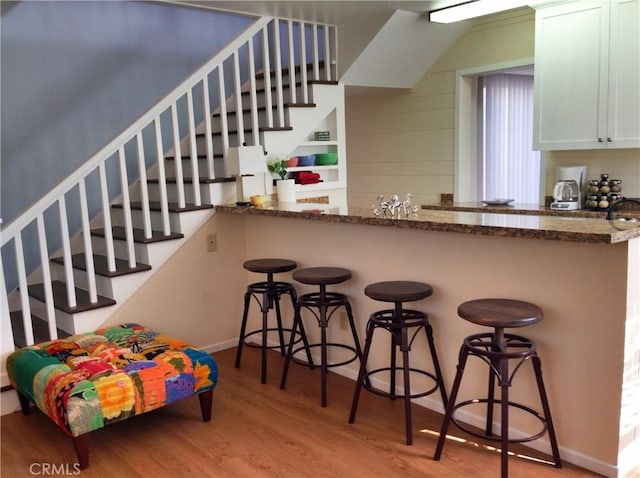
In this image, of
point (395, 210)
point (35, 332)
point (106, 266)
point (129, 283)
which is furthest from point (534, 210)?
point (35, 332)

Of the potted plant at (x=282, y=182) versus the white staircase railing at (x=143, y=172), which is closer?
the white staircase railing at (x=143, y=172)

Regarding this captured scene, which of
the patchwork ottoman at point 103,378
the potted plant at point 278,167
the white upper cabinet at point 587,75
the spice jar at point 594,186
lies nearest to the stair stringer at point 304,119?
the potted plant at point 278,167

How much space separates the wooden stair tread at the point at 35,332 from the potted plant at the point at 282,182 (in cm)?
177

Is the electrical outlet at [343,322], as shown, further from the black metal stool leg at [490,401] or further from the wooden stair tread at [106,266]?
the wooden stair tread at [106,266]

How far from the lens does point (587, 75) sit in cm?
432

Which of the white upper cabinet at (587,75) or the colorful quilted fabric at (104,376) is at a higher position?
the white upper cabinet at (587,75)

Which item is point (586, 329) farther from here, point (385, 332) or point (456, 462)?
point (385, 332)

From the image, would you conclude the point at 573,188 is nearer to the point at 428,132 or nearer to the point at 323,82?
the point at 428,132

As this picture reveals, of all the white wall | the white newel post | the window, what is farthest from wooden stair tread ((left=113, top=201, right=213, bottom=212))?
the window

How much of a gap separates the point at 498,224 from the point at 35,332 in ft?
9.76

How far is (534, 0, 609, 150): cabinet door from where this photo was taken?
167 inches

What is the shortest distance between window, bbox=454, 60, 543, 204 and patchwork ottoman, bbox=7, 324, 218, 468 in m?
3.23

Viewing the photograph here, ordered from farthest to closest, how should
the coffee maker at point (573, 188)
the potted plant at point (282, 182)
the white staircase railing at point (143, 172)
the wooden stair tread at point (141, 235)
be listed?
the coffee maker at point (573, 188) → the potted plant at point (282, 182) → the wooden stair tread at point (141, 235) → the white staircase railing at point (143, 172)

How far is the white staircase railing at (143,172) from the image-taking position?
3.59m
